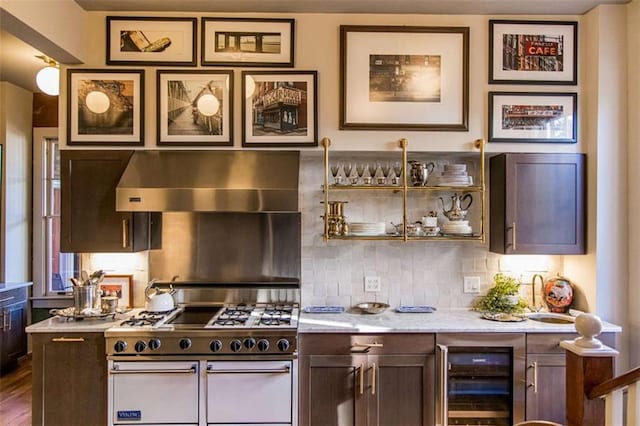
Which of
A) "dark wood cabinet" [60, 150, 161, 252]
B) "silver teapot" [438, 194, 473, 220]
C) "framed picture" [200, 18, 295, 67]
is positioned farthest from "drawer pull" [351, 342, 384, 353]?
"framed picture" [200, 18, 295, 67]

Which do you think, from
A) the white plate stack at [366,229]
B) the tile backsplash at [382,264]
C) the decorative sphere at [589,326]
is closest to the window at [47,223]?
the tile backsplash at [382,264]

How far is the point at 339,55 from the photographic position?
3012 mm

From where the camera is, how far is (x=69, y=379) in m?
2.65

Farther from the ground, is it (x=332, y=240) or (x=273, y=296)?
(x=332, y=240)

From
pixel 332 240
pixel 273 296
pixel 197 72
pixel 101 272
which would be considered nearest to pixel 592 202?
pixel 332 240

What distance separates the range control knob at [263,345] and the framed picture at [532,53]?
2358 mm

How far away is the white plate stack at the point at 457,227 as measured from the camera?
2998 millimetres

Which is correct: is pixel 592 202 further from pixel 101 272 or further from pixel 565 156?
pixel 101 272

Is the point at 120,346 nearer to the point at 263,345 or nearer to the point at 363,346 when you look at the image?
the point at 263,345

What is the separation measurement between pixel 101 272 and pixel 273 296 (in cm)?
124

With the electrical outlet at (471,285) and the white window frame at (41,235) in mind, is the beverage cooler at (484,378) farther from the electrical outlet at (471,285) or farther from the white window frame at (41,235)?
the white window frame at (41,235)

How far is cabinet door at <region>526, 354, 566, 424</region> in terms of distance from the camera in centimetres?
266

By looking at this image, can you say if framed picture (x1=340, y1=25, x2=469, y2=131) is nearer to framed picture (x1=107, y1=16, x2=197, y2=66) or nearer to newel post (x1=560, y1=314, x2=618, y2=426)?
framed picture (x1=107, y1=16, x2=197, y2=66)

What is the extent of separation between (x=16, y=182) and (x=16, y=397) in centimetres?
230
